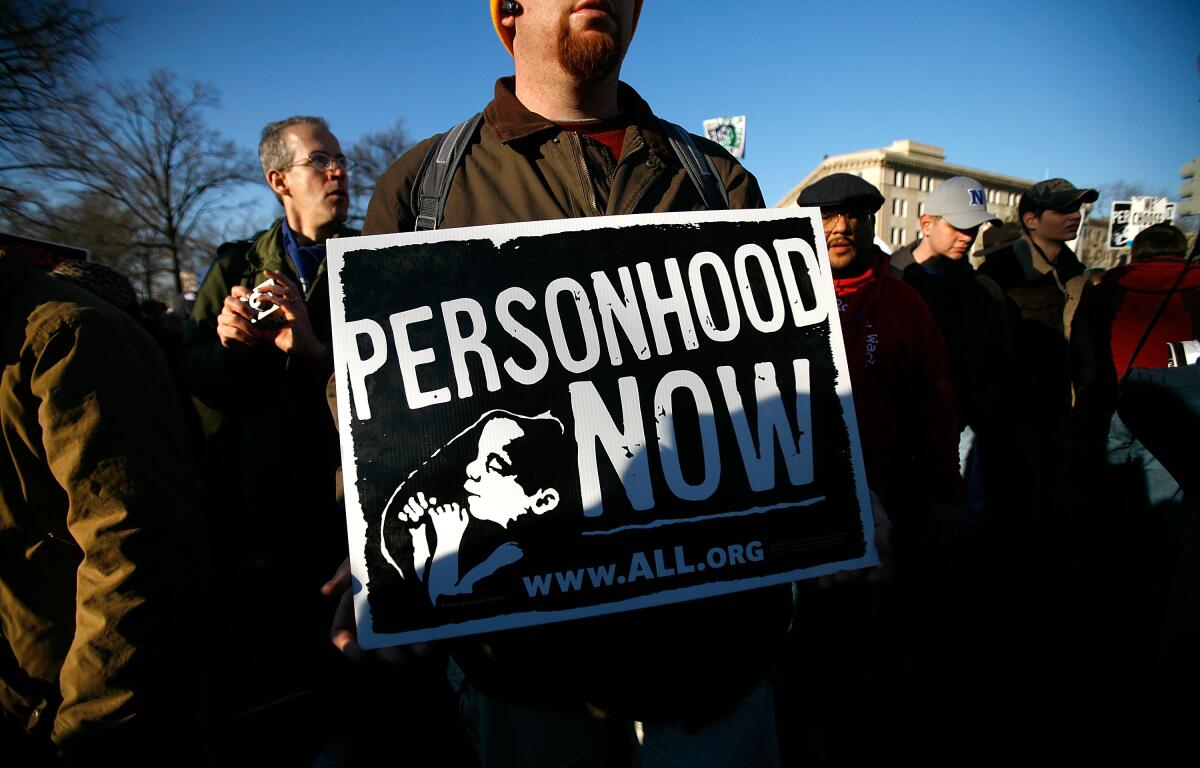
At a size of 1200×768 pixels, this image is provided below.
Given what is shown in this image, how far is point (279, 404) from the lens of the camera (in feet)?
8.28

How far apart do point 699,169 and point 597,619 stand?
112 cm

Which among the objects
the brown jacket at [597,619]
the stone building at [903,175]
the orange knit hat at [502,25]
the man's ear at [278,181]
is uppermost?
the stone building at [903,175]

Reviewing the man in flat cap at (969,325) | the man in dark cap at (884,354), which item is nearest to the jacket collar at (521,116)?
the man in dark cap at (884,354)

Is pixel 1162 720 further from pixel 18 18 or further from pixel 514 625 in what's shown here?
pixel 18 18

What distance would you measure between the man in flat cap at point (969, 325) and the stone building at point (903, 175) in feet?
216

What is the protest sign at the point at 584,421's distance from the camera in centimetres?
123

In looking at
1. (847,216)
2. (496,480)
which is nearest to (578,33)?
(496,480)

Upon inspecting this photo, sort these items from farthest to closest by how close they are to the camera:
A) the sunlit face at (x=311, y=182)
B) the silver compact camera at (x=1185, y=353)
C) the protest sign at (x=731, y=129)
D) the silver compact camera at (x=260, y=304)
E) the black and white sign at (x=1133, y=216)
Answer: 1. the protest sign at (x=731, y=129)
2. the black and white sign at (x=1133, y=216)
3. the sunlit face at (x=311, y=182)
4. the silver compact camera at (x=260, y=304)
5. the silver compact camera at (x=1185, y=353)

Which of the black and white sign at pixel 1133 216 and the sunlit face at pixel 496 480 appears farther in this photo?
the black and white sign at pixel 1133 216

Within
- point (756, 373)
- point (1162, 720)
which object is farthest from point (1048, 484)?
point (756, 373)

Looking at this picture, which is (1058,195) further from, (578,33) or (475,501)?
(475,501)

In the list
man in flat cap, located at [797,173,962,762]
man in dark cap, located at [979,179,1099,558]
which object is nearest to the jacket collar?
man in flat cap, located at [797,173,962,762]

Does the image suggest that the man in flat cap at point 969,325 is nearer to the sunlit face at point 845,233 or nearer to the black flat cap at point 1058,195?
the black flat cap at point 1058,195

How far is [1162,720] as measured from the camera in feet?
6.08
